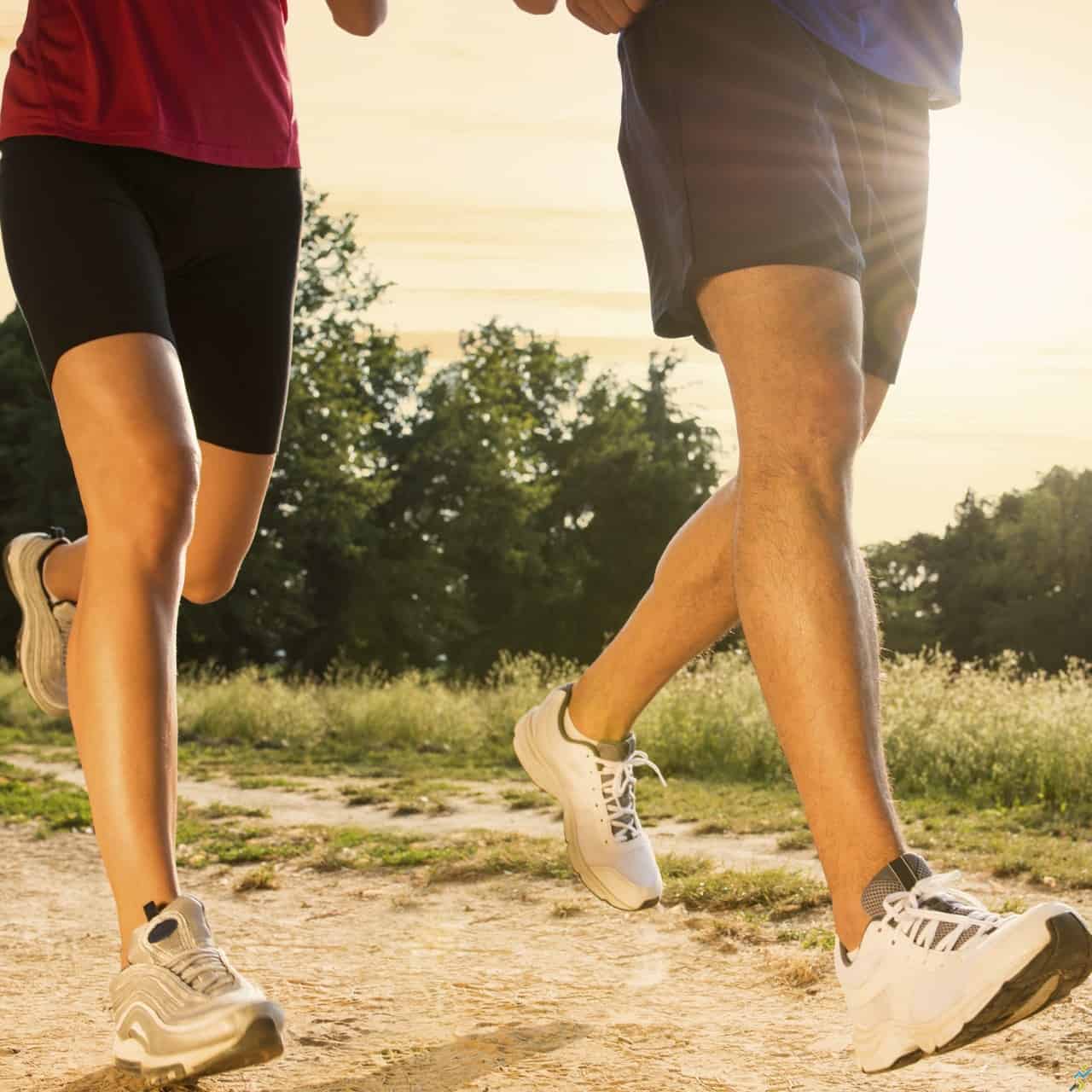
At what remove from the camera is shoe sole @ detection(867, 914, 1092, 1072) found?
1795mm

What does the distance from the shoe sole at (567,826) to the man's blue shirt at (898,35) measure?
162cm

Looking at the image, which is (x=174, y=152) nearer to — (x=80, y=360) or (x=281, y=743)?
(x=80, y=360)

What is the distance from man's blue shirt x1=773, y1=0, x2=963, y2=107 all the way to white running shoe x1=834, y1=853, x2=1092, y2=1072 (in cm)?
132

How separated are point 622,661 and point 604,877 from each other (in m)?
0.48

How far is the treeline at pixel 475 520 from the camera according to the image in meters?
32.8

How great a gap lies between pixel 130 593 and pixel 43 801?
5550 millimetres

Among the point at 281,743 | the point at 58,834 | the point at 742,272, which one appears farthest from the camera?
the point at 281,743

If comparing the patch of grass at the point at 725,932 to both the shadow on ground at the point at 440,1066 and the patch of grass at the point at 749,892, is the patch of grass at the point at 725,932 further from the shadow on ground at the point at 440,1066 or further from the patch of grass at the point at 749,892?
the shadow on ground at the point at 440,1066

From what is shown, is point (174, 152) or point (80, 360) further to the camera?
point (174, 152)

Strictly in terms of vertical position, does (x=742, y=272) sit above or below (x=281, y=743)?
above

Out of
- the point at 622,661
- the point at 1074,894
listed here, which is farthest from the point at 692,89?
the point at 1074,894

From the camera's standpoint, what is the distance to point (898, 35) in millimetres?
2410

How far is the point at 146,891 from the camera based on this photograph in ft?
7.32

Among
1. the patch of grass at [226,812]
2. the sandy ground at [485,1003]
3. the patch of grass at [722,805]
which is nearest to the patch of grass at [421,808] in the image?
the patch of grass at [226,812]
